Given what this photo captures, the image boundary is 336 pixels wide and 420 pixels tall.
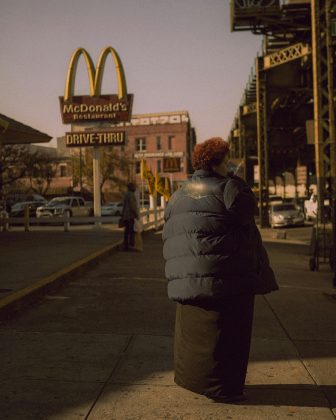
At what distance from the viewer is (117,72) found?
23.4 m

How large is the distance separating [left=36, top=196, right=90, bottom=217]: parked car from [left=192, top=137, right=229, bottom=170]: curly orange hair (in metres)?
30.8

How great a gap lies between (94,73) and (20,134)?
7024 millimetres

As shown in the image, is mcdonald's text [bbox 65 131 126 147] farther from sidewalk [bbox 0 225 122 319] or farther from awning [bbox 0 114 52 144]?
sidewalk [bbox 0 225 122 319]

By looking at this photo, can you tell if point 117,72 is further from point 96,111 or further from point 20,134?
point 20,134

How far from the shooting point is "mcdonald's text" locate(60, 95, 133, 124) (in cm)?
2373

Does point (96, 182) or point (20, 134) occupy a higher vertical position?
point (20, 134)

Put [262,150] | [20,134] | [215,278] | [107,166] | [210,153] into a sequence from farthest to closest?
[107,166]
[262,150]
[20,134]
[210,153]
[215,278]

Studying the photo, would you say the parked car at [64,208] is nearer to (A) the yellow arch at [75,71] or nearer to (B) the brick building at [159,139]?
(A) the yellow arch at [75,71]

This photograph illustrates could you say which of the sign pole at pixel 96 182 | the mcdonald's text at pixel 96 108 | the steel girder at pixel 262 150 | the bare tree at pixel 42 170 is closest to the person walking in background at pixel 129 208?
the sign pole at pixel 96 182

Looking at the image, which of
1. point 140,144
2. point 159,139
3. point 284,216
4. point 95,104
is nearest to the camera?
point 95,104

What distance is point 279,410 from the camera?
374 cm

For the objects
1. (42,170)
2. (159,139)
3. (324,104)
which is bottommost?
(42,170)

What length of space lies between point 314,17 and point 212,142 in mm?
13878

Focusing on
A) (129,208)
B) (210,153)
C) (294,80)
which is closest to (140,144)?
(294,80)
